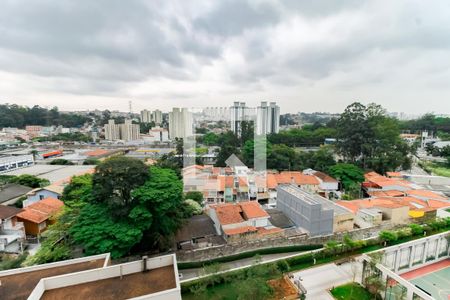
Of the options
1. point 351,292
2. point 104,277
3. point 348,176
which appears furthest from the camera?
point 348,176

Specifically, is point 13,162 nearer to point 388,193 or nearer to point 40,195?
point 40,195

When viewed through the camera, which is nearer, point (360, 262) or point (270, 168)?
point (360, 262)

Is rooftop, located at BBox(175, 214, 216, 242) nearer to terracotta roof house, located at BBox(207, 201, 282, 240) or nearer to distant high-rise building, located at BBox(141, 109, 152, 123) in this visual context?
terracotta roof house, located at BBox(207, 201, 282, 240)

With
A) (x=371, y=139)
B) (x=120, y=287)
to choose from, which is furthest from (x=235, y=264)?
(x=371, y=139)

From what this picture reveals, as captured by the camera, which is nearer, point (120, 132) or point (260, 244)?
point (260, 244)

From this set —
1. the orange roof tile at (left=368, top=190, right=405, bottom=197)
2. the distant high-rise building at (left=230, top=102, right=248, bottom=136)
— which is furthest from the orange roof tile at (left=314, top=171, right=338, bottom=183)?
the distant high-rise building at (left=230, top=102, right=248, bottom=136)

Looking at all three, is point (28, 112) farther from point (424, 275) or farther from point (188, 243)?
point (424, 275)

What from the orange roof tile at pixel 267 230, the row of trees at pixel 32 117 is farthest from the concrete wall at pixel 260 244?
the row of trees at pixel 32 117

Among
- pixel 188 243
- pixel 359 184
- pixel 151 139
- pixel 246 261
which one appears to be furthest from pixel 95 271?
pixel 151 139
